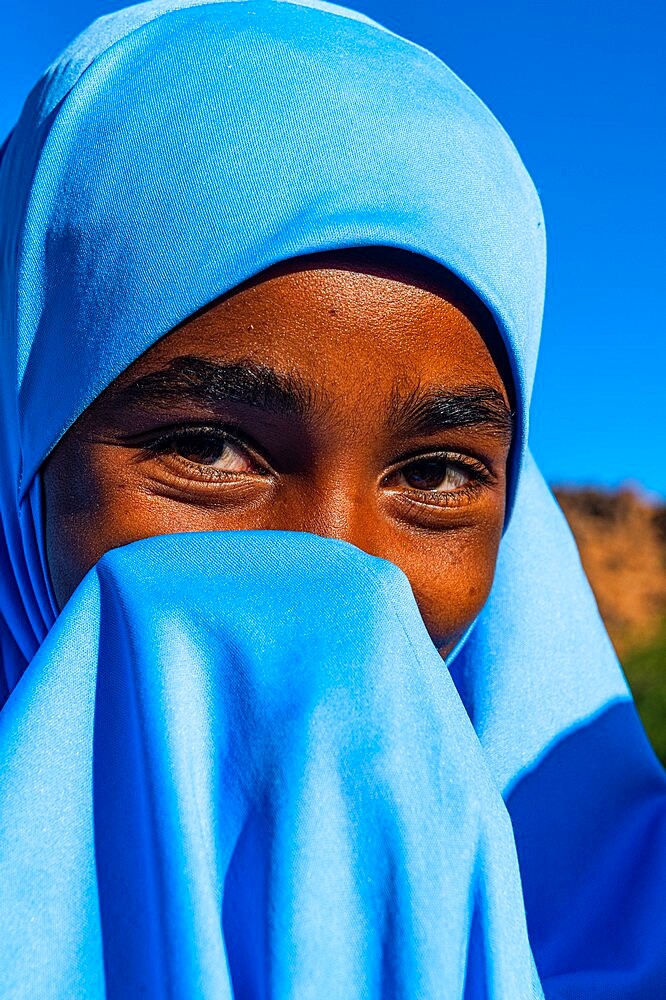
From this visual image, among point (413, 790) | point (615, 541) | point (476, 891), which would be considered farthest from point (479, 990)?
point (615, 541)

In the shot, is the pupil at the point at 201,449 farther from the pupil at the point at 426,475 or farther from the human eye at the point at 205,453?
Answer: the pupil at the point at 426,475

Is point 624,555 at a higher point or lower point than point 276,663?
higher

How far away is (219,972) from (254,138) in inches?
44.6

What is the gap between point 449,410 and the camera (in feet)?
5.07

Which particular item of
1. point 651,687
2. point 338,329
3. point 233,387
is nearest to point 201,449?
point 233,387

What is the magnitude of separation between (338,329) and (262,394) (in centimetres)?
14

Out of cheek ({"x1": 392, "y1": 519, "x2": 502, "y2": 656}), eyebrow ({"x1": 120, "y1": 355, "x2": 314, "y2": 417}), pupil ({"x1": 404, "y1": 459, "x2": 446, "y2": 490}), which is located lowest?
cheek ({"x1": 392, "y1": 519, "x2": 502, "y2": 656})

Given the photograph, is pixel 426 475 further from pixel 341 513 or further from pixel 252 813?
pixel 252 813

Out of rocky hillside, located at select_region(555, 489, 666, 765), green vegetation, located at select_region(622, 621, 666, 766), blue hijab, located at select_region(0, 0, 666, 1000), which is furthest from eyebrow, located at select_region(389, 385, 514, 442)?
rocky hillside, located at select_region(555, 489, 666, 765)

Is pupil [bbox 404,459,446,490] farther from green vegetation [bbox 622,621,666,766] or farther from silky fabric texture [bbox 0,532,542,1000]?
green vegetation [bbox 622,621,666,766]

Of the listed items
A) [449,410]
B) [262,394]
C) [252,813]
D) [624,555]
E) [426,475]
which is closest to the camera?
[252,813]

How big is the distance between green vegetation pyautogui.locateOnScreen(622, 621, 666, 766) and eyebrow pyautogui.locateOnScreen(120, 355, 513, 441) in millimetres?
5898

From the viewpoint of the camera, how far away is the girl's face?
144 centimetres

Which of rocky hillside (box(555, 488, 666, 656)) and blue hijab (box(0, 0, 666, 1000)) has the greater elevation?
rocky hillside (box(555, 488, 666, 656))
